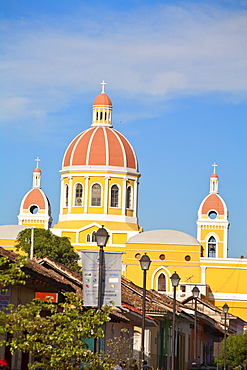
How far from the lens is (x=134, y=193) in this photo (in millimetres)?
96000

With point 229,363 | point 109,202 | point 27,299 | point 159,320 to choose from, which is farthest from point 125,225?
point 27,299

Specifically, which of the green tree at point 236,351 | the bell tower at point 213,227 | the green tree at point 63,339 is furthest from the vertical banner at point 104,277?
the bell tower at point 213,227

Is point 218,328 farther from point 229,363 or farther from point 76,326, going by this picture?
point 76,326

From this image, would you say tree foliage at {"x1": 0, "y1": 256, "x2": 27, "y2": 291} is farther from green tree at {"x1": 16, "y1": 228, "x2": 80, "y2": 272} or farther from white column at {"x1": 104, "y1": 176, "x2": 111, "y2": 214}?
white column at {"x1": 104, "y1": 176, "x2": 111, "y2": 214}

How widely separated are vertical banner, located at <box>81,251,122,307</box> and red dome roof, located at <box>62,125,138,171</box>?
7730 centimetres

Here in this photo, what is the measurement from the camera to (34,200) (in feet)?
388

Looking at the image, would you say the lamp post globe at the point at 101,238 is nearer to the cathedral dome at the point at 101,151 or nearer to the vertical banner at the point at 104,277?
the vertical banner at the point at 104,277

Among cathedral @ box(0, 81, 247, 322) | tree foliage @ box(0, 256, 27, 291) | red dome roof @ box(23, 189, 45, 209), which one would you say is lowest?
tree foliage @ box(0, 256, 27, 291)

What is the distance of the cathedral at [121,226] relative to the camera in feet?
299

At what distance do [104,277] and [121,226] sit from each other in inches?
3081

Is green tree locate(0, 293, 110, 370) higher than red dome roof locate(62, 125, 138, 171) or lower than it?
lower

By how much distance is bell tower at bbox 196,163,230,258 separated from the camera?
112m

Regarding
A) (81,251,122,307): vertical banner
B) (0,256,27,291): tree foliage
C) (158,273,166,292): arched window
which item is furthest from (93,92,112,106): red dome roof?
(0,256,27,291): tree foliage

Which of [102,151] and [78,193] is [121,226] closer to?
[78,193]
